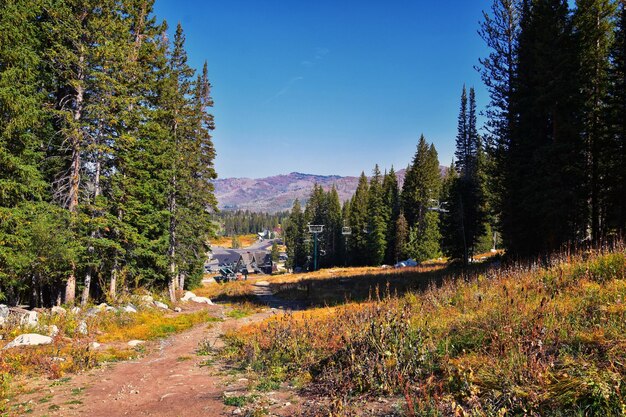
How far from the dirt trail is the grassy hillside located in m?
1.15

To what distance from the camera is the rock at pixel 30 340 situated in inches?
436

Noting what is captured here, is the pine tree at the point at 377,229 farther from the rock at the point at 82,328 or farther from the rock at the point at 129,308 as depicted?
the rock at the point at 82,328

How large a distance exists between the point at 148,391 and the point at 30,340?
259 inches

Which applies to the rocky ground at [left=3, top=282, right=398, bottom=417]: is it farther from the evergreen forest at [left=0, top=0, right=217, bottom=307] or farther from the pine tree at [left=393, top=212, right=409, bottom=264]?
the pine tree at [left=393, top=212, right=409, bottom=264]

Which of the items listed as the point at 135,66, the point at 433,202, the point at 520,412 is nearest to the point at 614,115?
the point at 520,412

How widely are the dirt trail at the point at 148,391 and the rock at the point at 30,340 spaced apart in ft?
10.00

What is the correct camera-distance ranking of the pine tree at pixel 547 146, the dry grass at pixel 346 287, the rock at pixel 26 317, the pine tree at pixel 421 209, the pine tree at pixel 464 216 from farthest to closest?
the pine tree at pixel 421 209 < the pine tree at pixel 464 216 < the dry grass at pixel 346 287 < the pine tree at pixel 547 146 < the rock at pixel 26 317

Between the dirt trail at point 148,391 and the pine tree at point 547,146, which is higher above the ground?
the pine tree at point 547,146

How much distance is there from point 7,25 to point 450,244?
1357 inches

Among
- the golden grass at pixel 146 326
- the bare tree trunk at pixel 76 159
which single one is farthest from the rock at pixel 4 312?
the bare tree trunk at pixel 76 159

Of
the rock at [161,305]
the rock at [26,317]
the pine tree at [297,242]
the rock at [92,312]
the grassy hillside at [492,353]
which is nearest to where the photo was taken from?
the grassy hillside at [492,353]

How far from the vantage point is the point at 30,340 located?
1152cm

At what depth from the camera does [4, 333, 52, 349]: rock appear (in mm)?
11078

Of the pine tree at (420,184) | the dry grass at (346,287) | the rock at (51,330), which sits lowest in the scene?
the dry grass at (346,287)
